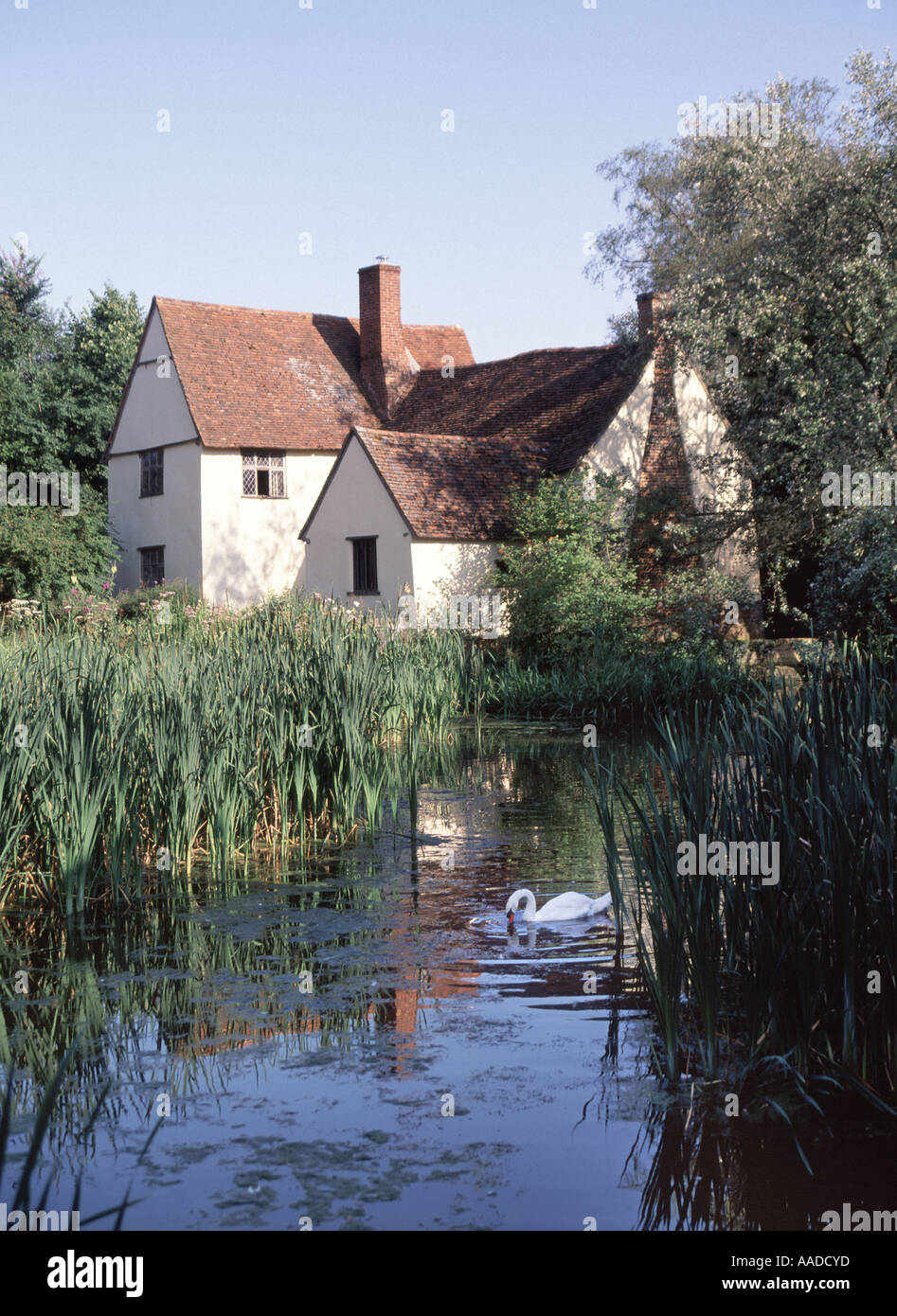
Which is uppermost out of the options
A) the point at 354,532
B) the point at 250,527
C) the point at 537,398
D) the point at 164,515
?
the point at 537,398

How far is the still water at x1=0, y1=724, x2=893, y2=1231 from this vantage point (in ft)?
13.8

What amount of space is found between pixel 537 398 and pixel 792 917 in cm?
2846

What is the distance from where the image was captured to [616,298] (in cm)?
2988

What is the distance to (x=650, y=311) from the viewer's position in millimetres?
28859

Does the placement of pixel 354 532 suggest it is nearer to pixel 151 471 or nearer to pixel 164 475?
pixel 164 475

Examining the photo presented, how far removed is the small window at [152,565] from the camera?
35250 millimetres

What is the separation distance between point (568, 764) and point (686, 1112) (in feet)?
35.2

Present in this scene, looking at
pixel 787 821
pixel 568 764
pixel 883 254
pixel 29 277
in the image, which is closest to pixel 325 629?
pixel 568 764

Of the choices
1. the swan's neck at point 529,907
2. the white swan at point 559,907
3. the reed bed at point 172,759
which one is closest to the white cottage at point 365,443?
the reed bed at point 172,759

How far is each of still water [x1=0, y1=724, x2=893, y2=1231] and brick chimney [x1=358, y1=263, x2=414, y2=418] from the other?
29.2 meters

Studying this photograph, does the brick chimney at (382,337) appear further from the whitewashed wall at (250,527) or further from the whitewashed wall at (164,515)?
the whitewashed wall at (164,515)

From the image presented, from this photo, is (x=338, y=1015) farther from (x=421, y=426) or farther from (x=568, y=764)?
(x=421, y=426)

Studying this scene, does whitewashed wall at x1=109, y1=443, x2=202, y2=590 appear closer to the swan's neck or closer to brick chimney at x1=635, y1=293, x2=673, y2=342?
brick chimney at x1=635, y1=293, x2=673, y2=342

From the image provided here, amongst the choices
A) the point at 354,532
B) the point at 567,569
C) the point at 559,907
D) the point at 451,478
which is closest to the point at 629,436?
the point at 451,478
